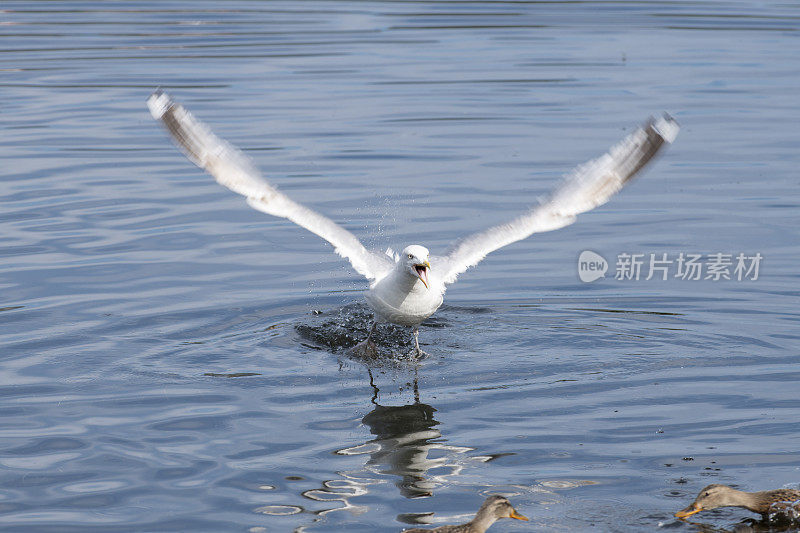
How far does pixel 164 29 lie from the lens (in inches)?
1330

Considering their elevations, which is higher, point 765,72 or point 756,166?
point 765,72

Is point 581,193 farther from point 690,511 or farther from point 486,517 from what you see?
point 486,517

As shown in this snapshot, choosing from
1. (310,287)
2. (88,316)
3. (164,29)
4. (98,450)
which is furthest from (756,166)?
(164,29)

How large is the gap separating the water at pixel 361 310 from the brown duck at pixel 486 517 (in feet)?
1.18

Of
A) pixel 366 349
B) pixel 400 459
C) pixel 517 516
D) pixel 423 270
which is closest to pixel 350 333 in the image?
pixel 366 349

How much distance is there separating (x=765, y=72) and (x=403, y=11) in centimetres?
1400

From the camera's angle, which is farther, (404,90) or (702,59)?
(702,59)

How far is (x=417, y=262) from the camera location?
10984 millimetres

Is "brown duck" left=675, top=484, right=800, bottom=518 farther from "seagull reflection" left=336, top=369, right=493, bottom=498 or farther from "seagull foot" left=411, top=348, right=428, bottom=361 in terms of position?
"seagull foot" left=411, top=348, right=428, bottom=361

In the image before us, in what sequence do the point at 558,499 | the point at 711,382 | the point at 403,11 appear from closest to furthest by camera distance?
the point at 558,499 → the point at 711,382 → the point at 403,11

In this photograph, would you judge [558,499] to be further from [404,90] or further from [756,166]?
[404,90]

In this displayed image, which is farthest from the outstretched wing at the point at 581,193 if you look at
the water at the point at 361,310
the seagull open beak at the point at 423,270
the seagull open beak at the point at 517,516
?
the seagull open beak at the point at 517,516

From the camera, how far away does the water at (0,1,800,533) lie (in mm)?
8625

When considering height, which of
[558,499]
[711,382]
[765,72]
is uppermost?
[765,72]
